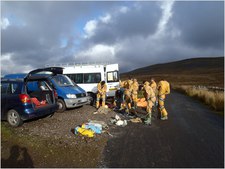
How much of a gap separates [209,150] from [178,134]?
4.78ft

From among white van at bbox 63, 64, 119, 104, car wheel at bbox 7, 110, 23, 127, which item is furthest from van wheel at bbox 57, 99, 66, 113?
white van at bbox 63, 64, 119, 104

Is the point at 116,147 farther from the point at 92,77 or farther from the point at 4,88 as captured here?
the point at 92,77

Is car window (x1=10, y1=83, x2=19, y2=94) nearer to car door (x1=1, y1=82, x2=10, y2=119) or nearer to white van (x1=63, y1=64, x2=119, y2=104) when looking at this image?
car door (x1=1, y1=82, x2=10, y2=119)

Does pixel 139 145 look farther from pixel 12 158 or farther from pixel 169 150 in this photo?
pixel 12 158

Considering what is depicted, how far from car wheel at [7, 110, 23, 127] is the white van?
7.27 metres

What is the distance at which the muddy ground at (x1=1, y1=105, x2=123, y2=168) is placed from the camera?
4.29 m

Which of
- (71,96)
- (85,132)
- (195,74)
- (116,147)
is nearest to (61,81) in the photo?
(71,96)

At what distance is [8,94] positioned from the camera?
6754 mm

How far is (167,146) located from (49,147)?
3101mm

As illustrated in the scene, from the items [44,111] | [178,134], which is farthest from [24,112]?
[178,134]

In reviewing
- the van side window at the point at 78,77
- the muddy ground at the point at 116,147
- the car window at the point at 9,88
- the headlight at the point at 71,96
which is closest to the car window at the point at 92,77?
the van side window at the point at 78,77

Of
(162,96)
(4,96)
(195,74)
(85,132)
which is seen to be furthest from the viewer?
(195,74)

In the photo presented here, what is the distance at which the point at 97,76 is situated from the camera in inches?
533

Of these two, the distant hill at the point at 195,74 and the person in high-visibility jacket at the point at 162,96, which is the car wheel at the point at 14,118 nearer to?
the person in high-visibility jacket at the point at 162,96
